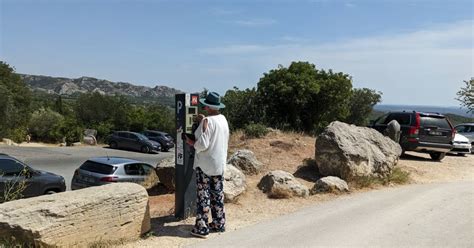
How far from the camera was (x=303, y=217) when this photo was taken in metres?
7.96

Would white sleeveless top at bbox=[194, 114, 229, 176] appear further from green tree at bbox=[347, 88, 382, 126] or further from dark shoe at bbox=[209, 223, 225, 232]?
green tree at bbox=[347, 88, 382, 126]

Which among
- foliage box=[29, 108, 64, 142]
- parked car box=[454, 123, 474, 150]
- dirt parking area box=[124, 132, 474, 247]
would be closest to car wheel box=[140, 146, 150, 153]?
foliage box=[29, 108, 64, 142]

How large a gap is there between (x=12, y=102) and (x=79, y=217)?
44.4 metres

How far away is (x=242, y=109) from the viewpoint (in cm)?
1866

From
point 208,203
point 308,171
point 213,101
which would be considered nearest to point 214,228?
point 208,203

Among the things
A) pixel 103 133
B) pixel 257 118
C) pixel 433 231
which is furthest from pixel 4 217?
pixel 103 133

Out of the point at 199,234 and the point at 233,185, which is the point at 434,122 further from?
the point at 199,234

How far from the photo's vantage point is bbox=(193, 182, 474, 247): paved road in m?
6.47

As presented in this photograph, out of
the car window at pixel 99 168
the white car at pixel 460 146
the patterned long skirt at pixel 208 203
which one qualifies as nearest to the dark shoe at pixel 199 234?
the patterned long skirt at pixel 208 203

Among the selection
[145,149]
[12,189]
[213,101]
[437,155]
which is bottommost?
[145,149]

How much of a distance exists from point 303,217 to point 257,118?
34.9 ft

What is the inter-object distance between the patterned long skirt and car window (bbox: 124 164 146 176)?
316 inches

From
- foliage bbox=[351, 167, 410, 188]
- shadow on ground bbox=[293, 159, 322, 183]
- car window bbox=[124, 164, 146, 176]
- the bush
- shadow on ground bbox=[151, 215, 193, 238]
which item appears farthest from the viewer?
the bush

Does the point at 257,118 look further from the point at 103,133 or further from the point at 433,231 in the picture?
the point at 103,133
